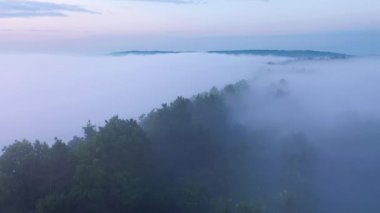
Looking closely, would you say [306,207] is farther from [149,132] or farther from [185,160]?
[149,132]

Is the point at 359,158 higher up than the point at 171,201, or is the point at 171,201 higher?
the point at 171,201

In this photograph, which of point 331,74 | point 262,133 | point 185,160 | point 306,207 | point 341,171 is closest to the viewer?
point 306,207

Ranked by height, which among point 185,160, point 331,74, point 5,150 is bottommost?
point 331,74

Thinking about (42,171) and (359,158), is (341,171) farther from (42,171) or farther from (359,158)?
(42,171)

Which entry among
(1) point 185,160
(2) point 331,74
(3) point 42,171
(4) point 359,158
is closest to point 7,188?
(3) point 42,171

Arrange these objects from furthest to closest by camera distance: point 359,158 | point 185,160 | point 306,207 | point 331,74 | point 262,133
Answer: point 331,74
point 262,133
point 359,158
point 185,160
point 306,207

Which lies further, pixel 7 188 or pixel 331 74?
pixel 331 74

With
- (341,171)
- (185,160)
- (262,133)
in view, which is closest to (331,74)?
(262,133)
